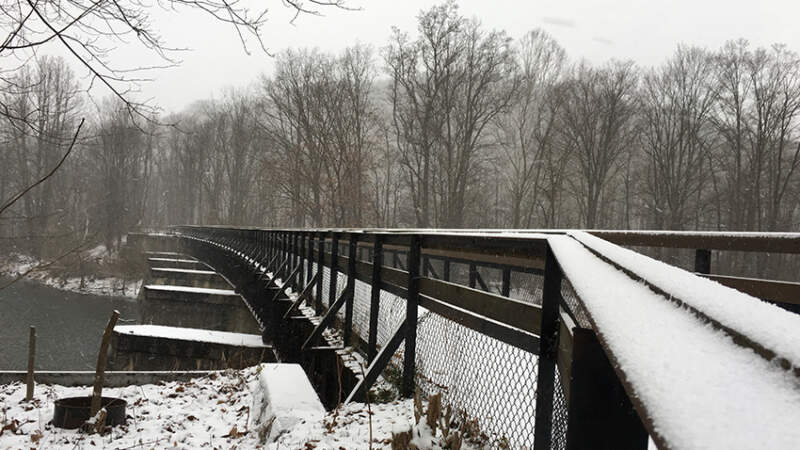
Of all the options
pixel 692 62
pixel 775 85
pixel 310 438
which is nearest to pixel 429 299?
pixel 310 438

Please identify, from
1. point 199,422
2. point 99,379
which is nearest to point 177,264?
point 99,379

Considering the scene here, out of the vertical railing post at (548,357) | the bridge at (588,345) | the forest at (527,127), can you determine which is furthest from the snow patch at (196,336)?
the forest at (527,127)

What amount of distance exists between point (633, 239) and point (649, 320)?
4.60 m

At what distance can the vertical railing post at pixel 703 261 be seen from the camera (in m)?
5.52

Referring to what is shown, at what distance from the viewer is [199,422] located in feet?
21.7

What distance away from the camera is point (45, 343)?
24.0 meters

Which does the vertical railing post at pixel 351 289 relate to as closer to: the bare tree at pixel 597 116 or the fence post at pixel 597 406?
the fence post at pixel 597 406

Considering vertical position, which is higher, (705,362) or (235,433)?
(705,362)

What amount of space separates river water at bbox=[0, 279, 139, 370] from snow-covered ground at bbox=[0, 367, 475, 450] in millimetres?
13644

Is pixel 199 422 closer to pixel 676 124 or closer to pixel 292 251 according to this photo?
pixel 292 251

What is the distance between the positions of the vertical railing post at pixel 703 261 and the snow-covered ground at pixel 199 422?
309cm

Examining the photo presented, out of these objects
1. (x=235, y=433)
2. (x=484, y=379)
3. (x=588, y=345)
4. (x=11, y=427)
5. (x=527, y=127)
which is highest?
(x=527, y=127)

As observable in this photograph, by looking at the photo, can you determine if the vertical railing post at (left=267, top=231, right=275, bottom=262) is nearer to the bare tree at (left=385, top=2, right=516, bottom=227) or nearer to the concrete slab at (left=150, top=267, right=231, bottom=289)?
the concrete slab at (left=150, top=267, right=231, bottom=289)

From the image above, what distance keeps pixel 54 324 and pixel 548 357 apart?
101 feet
